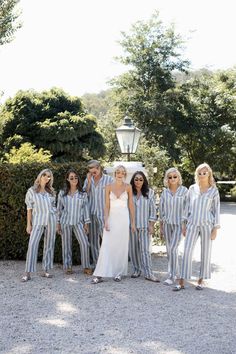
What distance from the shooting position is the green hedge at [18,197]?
338 inches

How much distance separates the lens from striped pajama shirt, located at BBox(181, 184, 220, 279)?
6.72m

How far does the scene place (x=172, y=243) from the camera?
7098 mm

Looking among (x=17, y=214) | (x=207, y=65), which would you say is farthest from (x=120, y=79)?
(x=17, y=214)

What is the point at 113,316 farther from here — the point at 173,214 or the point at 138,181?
the point at 138,181

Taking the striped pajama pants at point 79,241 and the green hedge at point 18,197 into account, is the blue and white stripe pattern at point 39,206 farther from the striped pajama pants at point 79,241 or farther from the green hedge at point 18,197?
the green hedge at point 18,197

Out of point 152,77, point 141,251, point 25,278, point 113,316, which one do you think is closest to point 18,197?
point 25,278

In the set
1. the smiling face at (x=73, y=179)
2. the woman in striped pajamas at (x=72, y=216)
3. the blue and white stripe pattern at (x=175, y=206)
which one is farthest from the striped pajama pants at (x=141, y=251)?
the smiling face at (x=73, y=179)

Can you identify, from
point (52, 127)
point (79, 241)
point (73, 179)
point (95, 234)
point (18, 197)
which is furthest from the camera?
point (52, 127)

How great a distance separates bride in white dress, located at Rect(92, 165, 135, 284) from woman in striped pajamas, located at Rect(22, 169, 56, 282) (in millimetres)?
857

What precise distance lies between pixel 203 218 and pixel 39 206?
7.95ft

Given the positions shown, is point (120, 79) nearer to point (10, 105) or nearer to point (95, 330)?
point (10, 105)

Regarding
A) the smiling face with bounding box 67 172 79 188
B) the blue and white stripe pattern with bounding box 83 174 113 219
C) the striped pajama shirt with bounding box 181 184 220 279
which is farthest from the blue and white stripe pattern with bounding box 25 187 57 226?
the striped pajama shirt with bounding box 181 184 220 279

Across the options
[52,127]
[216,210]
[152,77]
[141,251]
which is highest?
[152,77]

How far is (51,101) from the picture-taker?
22.8 meters
